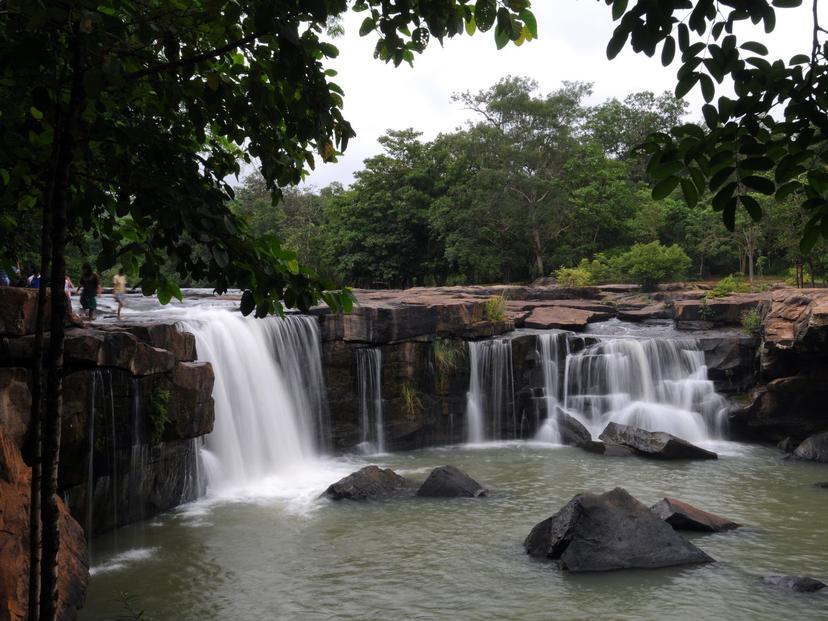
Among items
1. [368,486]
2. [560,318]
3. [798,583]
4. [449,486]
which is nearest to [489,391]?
[560,318]

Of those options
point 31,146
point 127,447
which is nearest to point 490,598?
point 127,447

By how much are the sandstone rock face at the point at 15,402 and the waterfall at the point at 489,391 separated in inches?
403

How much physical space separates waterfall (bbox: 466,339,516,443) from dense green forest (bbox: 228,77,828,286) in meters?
14.4

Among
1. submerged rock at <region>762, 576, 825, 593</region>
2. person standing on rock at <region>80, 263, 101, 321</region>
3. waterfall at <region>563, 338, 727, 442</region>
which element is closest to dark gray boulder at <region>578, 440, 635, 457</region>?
waterfall at <region>563, 338, 727, 442</region>

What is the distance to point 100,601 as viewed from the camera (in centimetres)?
726

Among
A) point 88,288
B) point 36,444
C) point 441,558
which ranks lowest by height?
point 441,558

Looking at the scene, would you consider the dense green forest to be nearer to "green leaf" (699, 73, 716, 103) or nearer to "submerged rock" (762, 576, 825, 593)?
"submerged rock" (762, 576, 825, 593)

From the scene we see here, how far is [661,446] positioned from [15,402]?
34.5 feet

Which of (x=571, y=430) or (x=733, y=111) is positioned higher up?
(x=733, y=111)

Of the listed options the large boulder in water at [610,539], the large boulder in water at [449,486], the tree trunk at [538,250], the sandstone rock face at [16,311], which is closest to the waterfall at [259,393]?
the large boulder in water at [449,486]

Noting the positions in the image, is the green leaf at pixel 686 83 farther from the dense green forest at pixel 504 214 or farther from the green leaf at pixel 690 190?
the dense green forest at pixel 504 214

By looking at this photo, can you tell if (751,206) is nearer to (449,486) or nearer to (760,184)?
(760,184)

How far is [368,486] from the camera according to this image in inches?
433

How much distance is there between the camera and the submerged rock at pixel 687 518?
29.7ft
